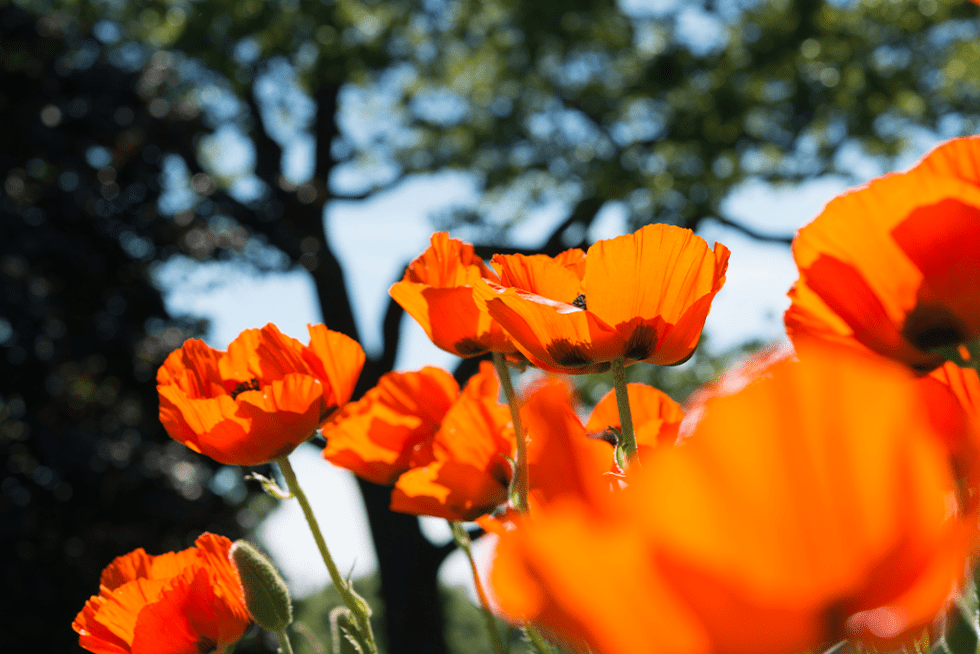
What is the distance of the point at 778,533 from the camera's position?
20 centimetres

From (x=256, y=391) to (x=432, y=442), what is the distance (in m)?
0.17

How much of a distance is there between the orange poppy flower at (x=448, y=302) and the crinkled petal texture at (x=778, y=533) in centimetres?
39

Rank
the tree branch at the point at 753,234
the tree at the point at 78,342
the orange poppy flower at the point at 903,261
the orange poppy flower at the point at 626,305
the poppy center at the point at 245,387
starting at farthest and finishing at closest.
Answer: the tree branch at the point at 753,234 < the tree at the point at 78,342 < the poppy center at the point at 245,387 < the orange poppy flower at the point at 626,305 < the orange poppy flower at the point at 903,261

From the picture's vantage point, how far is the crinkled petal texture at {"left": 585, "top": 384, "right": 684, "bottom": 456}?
587mm

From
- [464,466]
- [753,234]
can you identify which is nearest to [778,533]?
[464,466]

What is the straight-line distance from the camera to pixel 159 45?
8.25m

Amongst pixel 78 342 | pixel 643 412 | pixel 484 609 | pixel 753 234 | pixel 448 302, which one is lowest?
pixel 753 234

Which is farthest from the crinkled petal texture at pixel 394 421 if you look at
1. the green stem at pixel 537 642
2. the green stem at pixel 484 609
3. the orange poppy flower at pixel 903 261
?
the orange poppy flower at pixel 903 261

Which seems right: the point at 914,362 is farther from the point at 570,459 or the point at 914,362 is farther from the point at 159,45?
the point at 159,45

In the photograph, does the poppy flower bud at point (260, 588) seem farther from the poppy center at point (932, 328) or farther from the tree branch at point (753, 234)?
the tree branch at point (753, 234)

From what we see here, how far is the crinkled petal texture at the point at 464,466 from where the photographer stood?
64 centimetres

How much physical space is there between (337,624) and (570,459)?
43 cm

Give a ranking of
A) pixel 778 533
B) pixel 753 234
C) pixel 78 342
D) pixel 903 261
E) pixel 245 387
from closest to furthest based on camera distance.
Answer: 1. pixel 778 533
2. pixel 903 261
3. pixel 245 387
4. pixel 78 342
5. pixel 753 234

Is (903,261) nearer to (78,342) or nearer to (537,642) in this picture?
(537,642)
